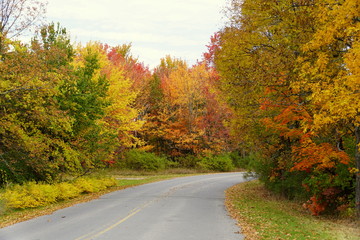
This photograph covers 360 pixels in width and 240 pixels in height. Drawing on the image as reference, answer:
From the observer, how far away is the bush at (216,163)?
136 feet

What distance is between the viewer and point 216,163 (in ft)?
137

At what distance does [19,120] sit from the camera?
16719mm

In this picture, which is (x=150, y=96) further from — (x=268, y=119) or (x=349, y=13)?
(x=349, y=13)

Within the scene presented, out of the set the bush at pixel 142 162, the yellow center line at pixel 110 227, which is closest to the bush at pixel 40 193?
the yellow center line at pixel 110 227

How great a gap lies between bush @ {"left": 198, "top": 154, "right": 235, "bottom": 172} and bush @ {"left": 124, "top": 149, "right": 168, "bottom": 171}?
209 inches

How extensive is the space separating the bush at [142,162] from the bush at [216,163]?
5.30 meters

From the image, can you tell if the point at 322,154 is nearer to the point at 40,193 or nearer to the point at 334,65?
the point at 334,65

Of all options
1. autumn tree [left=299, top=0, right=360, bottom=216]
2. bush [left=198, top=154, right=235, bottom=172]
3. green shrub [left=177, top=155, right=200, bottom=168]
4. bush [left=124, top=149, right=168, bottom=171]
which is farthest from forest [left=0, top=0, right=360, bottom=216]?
green shrub [left=177, top=155, right=200, bottom=168]

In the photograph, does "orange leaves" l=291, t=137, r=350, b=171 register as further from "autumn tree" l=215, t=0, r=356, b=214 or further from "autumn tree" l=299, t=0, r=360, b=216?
"autumn tree" l=299, t=0, r=360, b=216

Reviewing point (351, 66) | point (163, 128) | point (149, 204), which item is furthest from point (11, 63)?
point (163, 128)

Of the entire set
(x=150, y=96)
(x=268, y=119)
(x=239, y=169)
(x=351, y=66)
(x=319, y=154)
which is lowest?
(x=239, y=169)

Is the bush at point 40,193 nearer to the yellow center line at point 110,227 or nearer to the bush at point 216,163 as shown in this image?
the yellow center line at point 110,227

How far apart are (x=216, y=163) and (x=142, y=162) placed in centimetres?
953

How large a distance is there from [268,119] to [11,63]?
1077 cm
